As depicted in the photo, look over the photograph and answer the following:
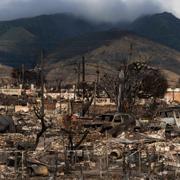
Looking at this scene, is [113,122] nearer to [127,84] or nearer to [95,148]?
[95,148]

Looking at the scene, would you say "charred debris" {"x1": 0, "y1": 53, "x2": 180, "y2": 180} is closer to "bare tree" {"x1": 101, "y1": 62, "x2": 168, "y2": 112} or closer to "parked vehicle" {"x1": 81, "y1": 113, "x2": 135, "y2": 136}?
"parked vehicle" {"x1": 81, "y1": 113, "x2": 135, "y2": 136}

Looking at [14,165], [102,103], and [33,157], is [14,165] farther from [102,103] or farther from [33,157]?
[102,103]

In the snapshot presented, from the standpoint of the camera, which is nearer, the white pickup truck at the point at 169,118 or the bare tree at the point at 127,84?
the white pickup truck at the point at 169,118

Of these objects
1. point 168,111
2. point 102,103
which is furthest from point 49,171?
point 102,103

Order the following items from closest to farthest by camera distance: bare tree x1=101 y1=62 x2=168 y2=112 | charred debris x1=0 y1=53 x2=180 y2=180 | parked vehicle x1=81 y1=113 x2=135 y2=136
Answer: charred debris x1=0 y1=53 x2=180 y2=180
parked vehicle x1=81 y1=113 x2=135 y2=136
bare tree x1=101 y1=62 x2=168 y2=112

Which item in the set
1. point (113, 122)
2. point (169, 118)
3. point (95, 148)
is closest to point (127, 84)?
point (169, 118)

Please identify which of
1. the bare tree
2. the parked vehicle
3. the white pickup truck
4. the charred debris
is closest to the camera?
the charred debris

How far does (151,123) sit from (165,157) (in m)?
11.9

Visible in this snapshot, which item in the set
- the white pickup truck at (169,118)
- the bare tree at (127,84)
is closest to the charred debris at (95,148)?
the white pickup truck at (169,118)

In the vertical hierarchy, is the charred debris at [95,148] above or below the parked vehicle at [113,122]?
below

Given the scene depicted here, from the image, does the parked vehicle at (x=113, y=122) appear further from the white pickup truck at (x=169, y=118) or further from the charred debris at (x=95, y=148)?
the white pickup truck at (x=169, y=118)

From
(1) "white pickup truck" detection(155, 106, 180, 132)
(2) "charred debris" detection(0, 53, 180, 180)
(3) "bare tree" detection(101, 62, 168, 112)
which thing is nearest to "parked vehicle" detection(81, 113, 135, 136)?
(2) "charred debris" detection(0, 53, 180, 180)

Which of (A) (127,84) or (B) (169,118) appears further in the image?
(A) (127,84)

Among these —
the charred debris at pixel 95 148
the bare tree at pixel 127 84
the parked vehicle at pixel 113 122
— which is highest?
the bare tree at pixel 127 84
